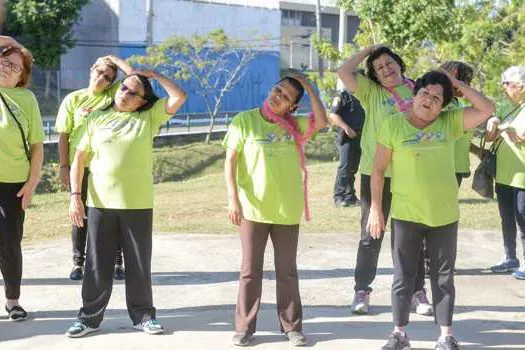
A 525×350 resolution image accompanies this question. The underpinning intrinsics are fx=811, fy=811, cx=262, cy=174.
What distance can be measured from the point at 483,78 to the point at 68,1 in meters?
20.9

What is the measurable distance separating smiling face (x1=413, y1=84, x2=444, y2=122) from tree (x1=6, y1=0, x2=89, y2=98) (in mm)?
29024

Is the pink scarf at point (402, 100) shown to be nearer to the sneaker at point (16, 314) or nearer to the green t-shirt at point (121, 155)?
the green t-shirt at point (121, 155)

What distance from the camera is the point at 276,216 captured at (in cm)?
505

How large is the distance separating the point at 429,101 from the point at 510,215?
2.79m

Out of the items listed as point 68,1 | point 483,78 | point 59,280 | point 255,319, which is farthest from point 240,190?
point 68,1

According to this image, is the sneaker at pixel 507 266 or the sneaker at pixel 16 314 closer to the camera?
→ the sneaker at pixel 16 314

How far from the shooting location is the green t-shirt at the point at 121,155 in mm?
5148

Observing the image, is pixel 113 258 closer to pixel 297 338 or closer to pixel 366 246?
pixel 297 338

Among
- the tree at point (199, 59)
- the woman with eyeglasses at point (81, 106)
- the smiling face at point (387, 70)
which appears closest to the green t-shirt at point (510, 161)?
the smiling face at point (387, 70)

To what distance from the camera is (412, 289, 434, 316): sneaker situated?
586cm

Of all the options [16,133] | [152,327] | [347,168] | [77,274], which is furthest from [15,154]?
[347,168]

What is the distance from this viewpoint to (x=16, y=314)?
5.59 meters

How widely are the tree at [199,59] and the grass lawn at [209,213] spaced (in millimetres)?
13834

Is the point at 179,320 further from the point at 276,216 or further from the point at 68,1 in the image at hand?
the point at 68,1
